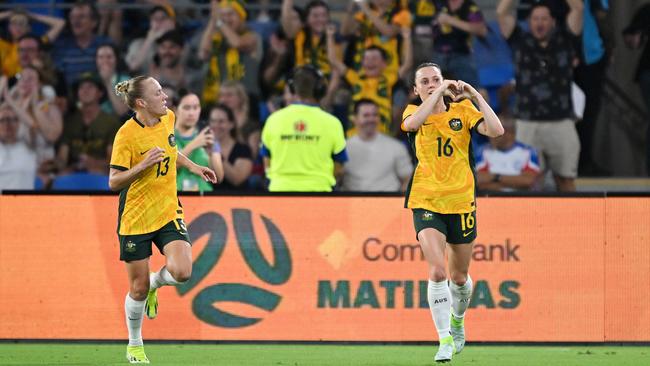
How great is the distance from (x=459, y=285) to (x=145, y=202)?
2.65m

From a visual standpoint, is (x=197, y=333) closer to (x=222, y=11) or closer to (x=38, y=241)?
(x=38, y=241)

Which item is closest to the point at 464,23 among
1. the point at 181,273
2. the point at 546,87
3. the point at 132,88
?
the point at 546,87

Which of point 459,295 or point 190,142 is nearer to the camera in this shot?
point 459,295

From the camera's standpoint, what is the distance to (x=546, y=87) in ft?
49.3

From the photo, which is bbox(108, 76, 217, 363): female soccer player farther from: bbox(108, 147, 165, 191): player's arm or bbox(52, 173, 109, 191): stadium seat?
bbox(52, 173, 109, 191): stadium seat

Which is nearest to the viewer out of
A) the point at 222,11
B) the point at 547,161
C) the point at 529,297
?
the point at 529,297

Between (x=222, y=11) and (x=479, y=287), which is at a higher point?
(x=222, y=11)

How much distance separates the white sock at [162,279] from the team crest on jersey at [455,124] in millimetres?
2511

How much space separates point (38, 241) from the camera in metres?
12.6

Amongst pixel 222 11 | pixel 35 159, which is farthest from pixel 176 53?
pixel 35 159

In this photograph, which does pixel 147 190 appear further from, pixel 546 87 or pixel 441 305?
pixel 546 87

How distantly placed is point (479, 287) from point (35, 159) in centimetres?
611

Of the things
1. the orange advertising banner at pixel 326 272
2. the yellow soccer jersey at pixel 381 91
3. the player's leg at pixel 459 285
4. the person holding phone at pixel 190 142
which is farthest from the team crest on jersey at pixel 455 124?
the yellow soccer jersey at pixel 381 91

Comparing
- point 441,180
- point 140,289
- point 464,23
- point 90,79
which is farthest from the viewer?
point 90,79
